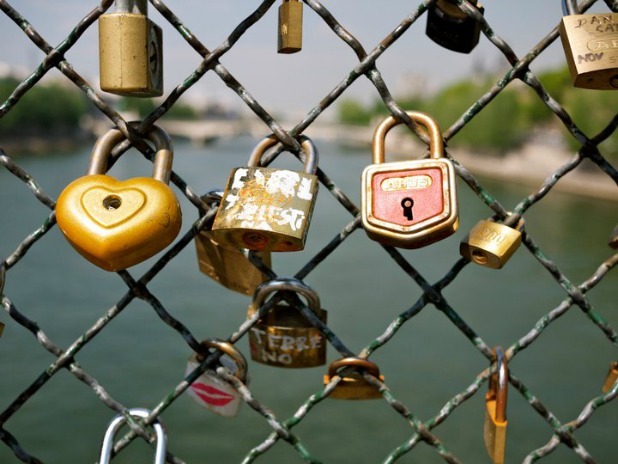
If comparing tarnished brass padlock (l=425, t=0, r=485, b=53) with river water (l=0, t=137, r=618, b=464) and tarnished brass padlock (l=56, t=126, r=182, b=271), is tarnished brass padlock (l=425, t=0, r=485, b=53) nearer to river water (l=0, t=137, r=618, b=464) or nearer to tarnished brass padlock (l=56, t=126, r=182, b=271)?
tarnished brass padlock (l=56, t=126, r=182, b=271)

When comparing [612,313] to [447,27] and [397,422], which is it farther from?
[447,27]

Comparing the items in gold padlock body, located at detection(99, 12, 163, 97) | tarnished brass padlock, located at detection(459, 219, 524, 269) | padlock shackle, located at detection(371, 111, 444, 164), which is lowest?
tarnished brass padlock, located at detection(459, 219, 524, 269)

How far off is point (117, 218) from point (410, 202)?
1.14 feet

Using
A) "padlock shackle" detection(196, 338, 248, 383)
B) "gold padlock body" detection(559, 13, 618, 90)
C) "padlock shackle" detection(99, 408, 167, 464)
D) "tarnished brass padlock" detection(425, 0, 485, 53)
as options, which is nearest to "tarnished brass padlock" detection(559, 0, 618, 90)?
"gold padlock body" detection(559, 13, 618, 90)

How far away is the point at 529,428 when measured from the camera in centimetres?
611

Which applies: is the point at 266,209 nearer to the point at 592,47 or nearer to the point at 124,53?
the point at 124,53

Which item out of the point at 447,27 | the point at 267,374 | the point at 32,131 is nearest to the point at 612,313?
the point at 267,374

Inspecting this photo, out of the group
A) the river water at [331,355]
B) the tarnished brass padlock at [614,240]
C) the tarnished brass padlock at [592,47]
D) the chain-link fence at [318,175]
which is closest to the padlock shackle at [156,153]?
the chain-link fence at [318,175]

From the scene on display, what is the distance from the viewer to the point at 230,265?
0.95 metres

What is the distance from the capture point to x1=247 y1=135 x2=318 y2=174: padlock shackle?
0.83m

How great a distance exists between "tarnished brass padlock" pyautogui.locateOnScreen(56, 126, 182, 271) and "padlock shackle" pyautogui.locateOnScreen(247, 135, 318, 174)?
0.13 m

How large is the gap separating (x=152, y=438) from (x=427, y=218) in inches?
19.8

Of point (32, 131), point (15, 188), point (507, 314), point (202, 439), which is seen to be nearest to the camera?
point (202, 439)

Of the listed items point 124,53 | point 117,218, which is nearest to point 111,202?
point 117,218
